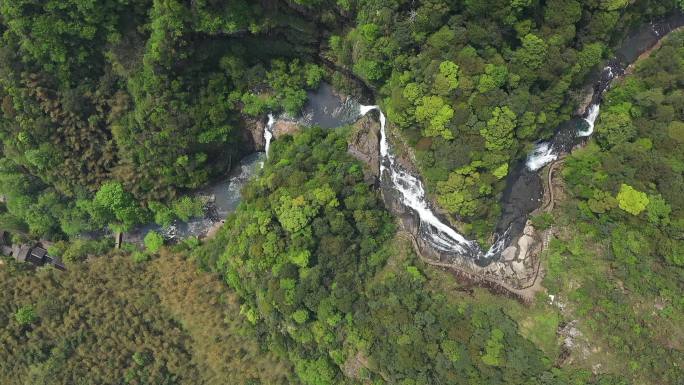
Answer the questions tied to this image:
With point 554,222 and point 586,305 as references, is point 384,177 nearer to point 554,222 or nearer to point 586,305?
point 554,222

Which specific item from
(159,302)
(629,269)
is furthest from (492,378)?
(159,302)

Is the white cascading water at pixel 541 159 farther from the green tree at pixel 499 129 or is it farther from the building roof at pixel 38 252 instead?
the building roof at pixel 38 252

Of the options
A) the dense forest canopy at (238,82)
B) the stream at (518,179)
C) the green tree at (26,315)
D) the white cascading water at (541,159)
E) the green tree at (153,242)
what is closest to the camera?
the dense forest canopy at (238,82)

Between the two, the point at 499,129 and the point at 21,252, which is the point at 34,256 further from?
the point at 499,129

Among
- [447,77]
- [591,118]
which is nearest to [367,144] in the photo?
[447,77]

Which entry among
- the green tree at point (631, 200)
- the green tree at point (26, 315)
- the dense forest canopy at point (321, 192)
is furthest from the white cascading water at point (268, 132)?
the green tree at point (631, 200)

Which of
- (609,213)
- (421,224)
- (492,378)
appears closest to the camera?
(492,378)

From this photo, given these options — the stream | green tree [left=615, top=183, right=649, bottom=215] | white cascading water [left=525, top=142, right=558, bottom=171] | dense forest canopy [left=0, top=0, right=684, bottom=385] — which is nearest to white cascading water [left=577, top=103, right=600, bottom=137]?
the stream
